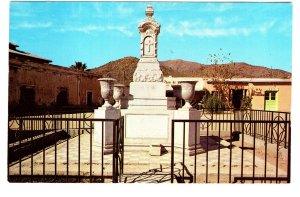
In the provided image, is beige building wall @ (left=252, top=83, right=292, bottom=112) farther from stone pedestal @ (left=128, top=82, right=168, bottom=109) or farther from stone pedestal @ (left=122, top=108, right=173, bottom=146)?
stone pedestal @ (left=122, top=108, right=173, bottom=146)

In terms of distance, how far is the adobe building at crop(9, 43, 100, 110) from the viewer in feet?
58.6

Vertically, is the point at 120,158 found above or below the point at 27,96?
below

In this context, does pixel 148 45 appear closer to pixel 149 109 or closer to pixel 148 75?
pixel 148 75

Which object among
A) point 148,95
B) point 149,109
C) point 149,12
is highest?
point 149,12

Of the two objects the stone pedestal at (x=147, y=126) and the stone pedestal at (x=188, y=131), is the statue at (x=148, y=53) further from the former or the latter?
the stone pedestal at (x=188, y=131)

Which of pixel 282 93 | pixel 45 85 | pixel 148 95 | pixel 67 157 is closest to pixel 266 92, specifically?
pixel 282 93

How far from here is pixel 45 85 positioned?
68.8 feet

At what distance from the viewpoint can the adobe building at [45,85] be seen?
1788cm

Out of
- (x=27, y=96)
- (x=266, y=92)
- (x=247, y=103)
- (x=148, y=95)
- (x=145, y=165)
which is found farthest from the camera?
(x=266, y=92)

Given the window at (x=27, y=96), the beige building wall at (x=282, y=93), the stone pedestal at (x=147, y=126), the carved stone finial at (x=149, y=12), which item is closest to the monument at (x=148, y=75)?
the carved stone finial at (x=149, y=12)

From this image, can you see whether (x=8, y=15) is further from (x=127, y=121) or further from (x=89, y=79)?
(x=89, y=79)

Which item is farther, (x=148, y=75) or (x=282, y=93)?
(x=282, y=93)
